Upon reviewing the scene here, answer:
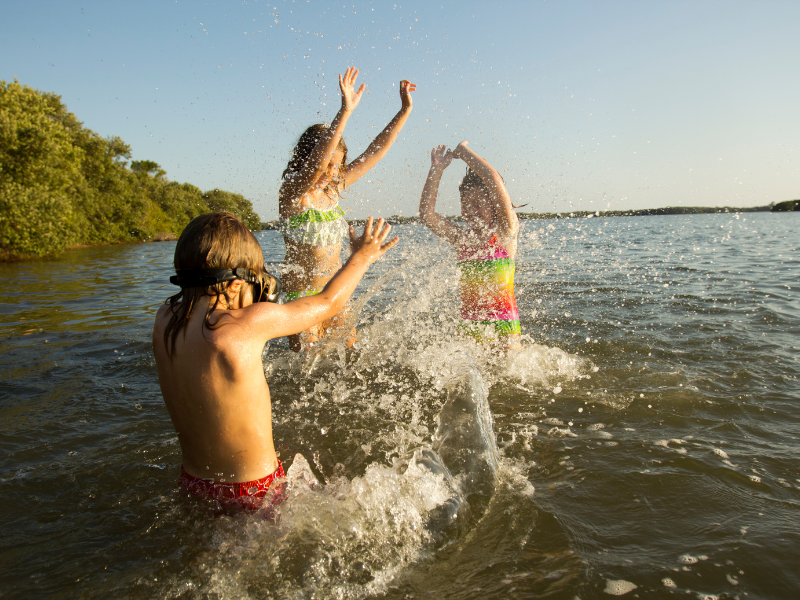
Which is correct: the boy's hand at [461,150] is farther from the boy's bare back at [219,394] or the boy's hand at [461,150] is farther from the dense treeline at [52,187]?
the dense treeline at [52,187]

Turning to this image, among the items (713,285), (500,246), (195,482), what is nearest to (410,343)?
(500,246)

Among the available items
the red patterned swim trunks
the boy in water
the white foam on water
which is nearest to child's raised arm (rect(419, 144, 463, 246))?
the boy in water

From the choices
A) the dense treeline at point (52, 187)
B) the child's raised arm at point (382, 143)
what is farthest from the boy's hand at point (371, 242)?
the dense treeline at point (52, 187)

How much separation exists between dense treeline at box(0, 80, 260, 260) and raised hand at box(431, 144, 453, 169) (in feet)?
42.0

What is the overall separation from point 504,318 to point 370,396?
59.2 inches

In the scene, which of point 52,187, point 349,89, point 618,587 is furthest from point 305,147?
point 52,187

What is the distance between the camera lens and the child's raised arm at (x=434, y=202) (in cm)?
461

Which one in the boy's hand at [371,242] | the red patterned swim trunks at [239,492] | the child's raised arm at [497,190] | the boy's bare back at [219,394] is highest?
the child's raised arm at [497,190]

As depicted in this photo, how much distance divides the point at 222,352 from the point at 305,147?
2.83 metres

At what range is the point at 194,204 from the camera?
196ft

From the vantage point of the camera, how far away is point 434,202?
15.2ft

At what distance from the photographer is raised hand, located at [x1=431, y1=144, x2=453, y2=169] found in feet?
15.1

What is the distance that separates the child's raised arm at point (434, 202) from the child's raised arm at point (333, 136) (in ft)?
3.34

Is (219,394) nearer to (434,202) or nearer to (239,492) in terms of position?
(239,492)
